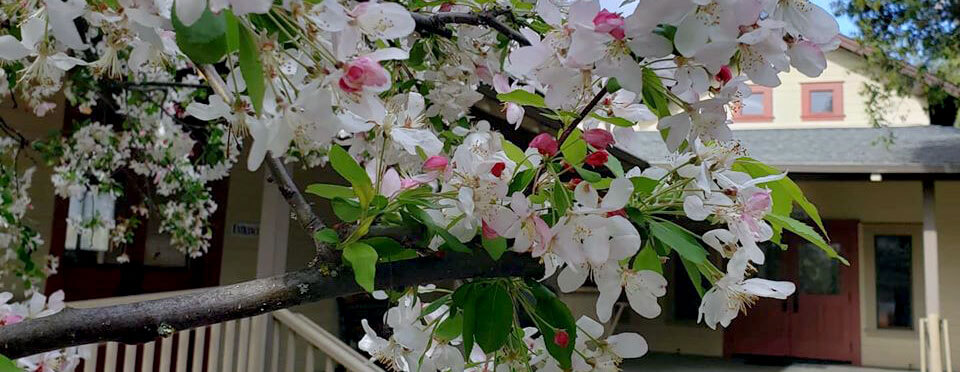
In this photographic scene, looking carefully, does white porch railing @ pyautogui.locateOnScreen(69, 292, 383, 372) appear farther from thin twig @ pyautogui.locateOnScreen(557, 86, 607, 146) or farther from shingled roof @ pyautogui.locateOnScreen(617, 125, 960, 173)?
shingled roof @ pyautogui.locateOnScreen(617, 125, 960, 173)

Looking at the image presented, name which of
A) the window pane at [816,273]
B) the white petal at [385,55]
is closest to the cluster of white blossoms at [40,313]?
the white petal at [385,55]

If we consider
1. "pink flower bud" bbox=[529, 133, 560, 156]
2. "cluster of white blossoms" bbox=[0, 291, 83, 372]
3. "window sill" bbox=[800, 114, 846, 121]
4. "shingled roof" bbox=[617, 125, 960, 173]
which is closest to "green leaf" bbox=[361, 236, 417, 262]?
"pink flower bud" bbox=[529, 133, 560, 156]

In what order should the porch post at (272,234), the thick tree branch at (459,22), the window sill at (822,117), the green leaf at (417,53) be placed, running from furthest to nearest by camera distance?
the window sill at (822,117) < the porch post at (272,234) < the green leaf at (417,53) < the thick tree branch at (459,22)

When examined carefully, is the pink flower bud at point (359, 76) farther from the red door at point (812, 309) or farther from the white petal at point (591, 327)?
the red door at point (812, 309)

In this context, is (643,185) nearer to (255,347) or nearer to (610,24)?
(610,24)

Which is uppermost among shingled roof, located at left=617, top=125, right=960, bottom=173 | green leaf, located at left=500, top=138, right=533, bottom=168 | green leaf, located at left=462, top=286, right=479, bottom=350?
shingled roof, located at left=617, top=125, right=960, bottom=173

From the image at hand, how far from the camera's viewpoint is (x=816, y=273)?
10172mm

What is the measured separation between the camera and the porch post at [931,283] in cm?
729

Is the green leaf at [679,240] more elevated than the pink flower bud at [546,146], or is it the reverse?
the pink flower bud at [546,146]

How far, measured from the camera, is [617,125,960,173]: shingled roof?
786 cm

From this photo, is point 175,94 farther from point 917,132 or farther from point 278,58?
point 917,132

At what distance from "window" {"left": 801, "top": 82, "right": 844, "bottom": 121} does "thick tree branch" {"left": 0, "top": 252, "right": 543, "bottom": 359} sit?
1119cm

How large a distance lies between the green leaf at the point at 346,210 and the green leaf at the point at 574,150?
0.29 metres

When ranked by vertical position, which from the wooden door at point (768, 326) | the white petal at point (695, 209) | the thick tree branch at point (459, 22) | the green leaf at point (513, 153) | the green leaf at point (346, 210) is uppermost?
the thick tree branch at point (459, 22)
